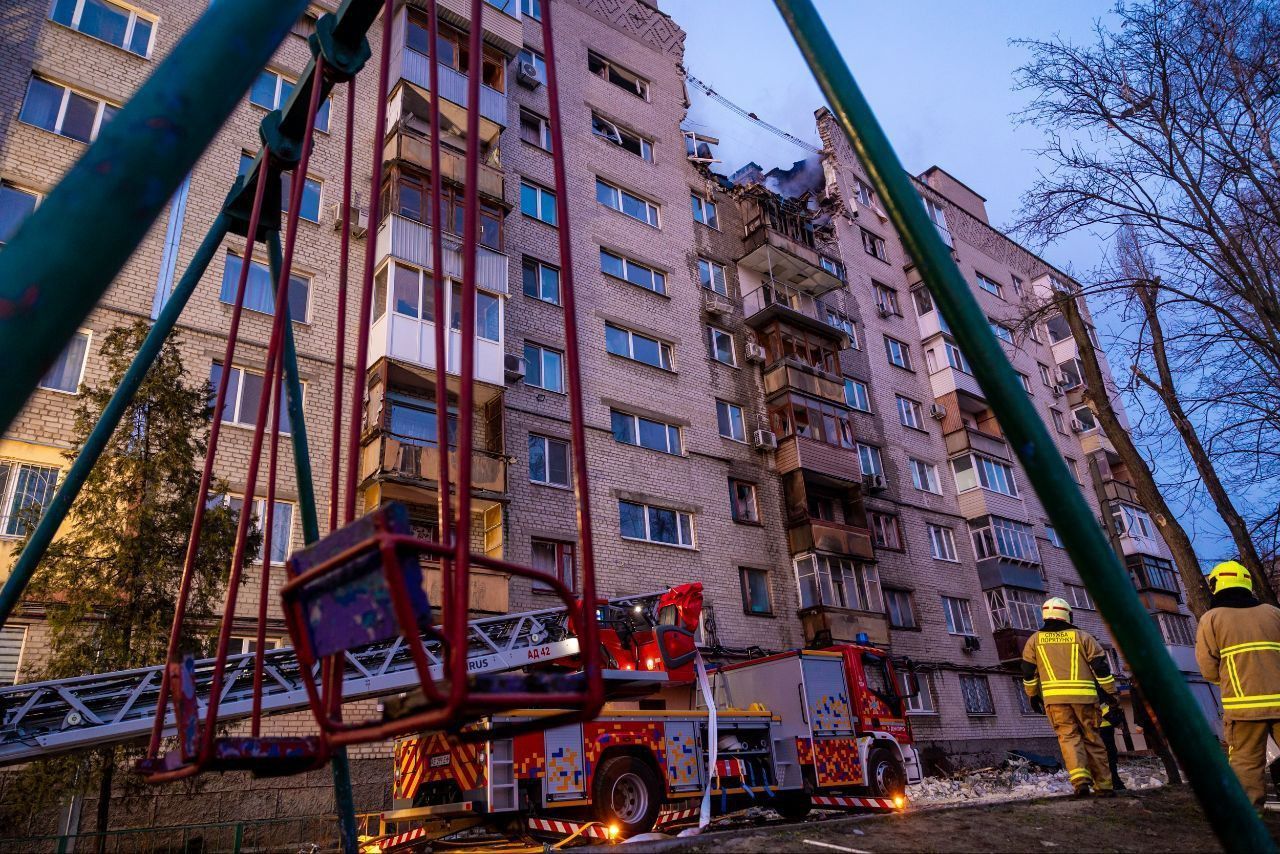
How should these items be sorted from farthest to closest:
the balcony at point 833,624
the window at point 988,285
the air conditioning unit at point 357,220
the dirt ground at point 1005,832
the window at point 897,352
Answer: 1. the window at point 988,285
2. the window at point 897,352
3. the balcony at point 833,624
4. the air conditioning unit at point 357,220
5. the dirt ground at point 1005,832

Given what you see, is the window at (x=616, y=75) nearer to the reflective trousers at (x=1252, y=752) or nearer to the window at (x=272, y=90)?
the window at (x=272, y=90)

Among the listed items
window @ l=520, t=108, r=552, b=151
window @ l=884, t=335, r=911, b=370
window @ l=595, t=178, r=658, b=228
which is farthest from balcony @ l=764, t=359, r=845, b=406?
window @ l=520, t=108, r=552, b=151

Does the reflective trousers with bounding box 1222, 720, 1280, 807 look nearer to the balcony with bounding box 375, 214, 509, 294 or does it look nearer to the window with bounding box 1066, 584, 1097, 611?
the balcony with bounding box 375, 214, 509, 294

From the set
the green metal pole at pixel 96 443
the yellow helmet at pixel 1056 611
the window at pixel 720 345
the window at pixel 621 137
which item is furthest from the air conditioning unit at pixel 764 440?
the green metal pole at pixel 96 443

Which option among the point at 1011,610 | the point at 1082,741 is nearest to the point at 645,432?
the point at 1082,741

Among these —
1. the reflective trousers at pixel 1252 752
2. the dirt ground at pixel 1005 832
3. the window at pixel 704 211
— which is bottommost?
the dirt ground at pixel 1005 832

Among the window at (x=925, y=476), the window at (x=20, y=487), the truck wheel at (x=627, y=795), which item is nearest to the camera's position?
the truck wheel at (x=627, y=795)

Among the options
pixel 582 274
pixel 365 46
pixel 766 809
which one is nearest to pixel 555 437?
pixel 582 274

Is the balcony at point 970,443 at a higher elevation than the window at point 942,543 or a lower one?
higher

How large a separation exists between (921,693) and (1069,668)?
19505 mm

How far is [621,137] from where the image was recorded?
2958cm

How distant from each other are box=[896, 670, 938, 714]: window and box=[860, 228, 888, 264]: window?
18940 mm

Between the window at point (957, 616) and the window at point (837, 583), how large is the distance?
4178 millimetres

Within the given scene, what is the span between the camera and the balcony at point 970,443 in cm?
3362
